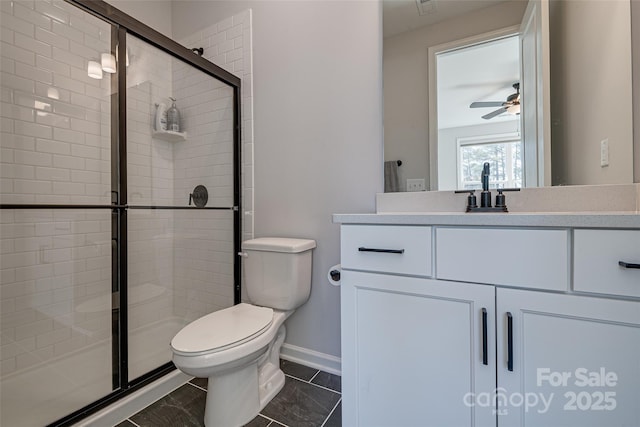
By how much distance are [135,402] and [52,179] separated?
1302 millimetres

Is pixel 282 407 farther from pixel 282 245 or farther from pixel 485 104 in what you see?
pixel 485 104

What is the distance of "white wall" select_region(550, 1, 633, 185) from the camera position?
102 cm

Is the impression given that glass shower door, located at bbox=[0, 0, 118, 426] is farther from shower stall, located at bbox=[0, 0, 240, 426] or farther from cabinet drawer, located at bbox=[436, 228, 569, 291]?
cabinet drawer, located at bbox=[436, 228, 569, 291]

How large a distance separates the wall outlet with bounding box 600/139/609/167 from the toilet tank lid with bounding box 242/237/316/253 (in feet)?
4.26

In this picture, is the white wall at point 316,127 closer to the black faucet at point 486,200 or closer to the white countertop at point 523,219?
the black faucet at point 486,200

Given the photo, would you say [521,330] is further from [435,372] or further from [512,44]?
[512,44]

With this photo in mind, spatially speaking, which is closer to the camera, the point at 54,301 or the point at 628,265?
the point at 628,265

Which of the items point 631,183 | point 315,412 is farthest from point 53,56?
point 631,183

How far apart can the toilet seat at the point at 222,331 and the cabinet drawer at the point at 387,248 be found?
0.55 metres

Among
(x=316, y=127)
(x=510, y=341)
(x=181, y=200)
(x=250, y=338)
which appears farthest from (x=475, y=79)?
(x=181, y=200)

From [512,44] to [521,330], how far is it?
1193mm

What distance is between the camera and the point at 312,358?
1.66 metres

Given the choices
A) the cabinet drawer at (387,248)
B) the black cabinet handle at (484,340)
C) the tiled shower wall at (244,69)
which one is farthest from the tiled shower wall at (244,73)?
the black cabinet handle at (484,340)

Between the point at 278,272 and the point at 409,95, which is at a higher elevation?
the point at 409,95
